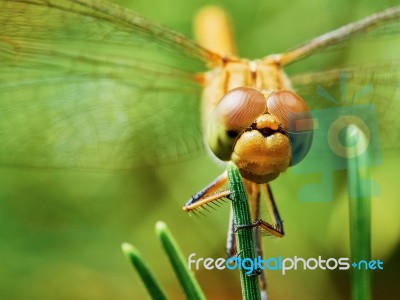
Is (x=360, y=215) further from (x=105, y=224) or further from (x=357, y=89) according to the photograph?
(x=105, y=224)

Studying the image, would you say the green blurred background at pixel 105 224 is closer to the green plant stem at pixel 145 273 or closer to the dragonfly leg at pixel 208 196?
the dragonfly leg at pixel 208 196

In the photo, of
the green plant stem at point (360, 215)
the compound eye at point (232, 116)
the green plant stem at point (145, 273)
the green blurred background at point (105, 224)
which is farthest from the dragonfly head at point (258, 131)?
the green blurred background at point (105, 224)

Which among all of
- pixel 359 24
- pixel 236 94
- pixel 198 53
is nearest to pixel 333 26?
pixel 359 24

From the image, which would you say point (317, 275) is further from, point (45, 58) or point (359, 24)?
point (45, 58)

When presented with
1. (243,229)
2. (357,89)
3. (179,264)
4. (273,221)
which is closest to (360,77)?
(357,89)

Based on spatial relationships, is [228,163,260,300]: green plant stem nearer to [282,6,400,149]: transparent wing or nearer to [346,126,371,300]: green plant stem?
[346,126,371,300]: green plant stem

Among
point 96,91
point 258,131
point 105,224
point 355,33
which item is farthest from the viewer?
point 105,224
